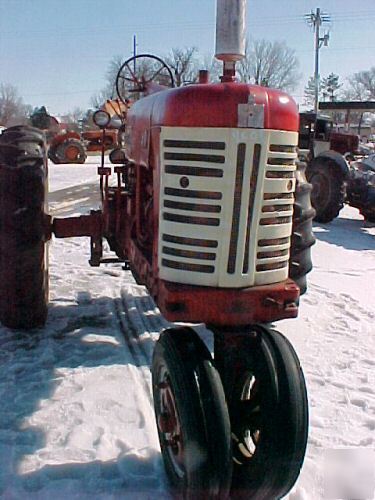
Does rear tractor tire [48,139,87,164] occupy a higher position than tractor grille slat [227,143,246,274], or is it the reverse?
tractor grille slat [227,143,246,274]

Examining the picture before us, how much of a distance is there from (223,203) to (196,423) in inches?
35.9

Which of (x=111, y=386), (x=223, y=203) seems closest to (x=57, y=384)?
(x=111, y=386)

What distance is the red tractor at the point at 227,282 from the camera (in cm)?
252

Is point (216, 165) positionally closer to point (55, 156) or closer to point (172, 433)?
point (172, 433)

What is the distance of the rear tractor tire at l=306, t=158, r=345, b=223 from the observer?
10328 mm

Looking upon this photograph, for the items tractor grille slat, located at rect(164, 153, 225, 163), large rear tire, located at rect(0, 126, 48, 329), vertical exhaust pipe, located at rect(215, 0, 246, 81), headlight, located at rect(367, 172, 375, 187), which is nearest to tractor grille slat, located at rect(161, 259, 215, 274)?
tractor grille slat, located at rect(164, 153, 225, 163)

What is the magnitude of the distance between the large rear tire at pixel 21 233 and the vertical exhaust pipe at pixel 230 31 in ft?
6.51

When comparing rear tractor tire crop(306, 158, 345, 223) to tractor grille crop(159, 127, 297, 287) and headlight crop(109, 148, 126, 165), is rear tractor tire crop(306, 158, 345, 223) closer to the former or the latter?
headlight crop(109, 148, 126, 165)

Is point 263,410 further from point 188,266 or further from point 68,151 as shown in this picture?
point 68,151

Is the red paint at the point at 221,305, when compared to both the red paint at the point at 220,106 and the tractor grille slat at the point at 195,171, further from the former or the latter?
the red paint at the point at 220,106

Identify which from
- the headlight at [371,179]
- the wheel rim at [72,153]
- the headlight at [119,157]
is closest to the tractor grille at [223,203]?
the headlight at [119,157]

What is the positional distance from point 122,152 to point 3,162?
3.05 ft

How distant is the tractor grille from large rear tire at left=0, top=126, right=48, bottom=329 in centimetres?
181

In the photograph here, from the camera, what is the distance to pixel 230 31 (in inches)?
113
